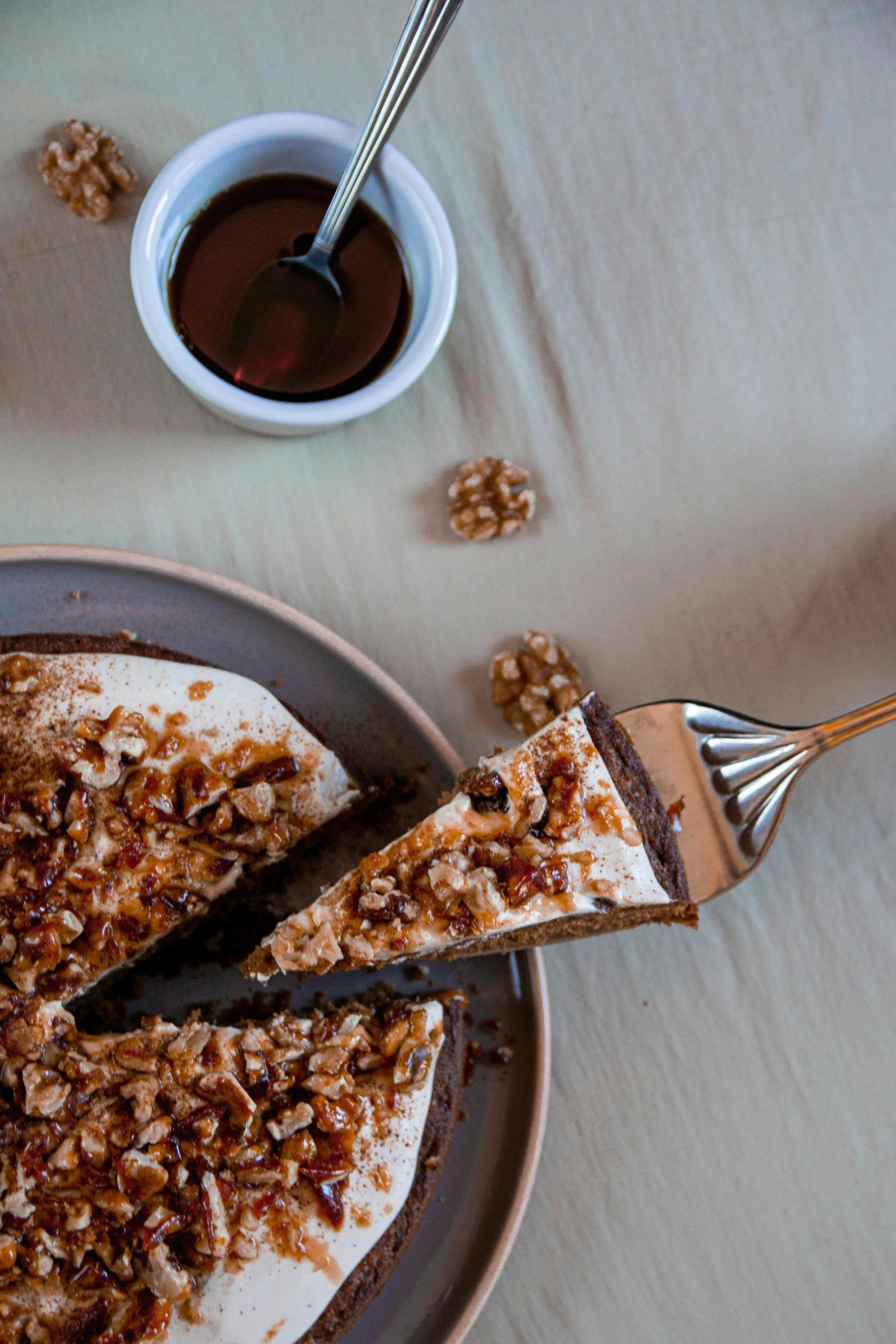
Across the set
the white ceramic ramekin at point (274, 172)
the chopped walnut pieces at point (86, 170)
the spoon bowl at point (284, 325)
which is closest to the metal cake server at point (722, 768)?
the white ceramic ramekin at point (274, 172)

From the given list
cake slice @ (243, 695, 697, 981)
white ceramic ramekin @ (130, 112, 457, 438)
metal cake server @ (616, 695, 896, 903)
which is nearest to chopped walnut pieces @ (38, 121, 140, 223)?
white ceramic ramekin @ (130, 112, 457, 438)

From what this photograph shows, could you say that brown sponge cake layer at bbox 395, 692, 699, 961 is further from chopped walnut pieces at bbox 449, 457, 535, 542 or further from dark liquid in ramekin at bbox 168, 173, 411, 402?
dark liquid in ramekin at bbox 168, 173, 411, 402

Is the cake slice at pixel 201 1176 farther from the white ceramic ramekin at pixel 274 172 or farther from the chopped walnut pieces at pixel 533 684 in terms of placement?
the white ceramic ramekin at pixel 274 172

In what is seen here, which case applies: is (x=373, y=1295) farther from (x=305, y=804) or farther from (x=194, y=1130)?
(x=305, y=804)

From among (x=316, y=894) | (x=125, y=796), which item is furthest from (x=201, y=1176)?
(x=125, y=796)

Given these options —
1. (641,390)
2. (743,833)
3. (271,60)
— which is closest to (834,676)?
(743,833)

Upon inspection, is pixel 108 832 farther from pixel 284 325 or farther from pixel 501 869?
pixel 284 325
